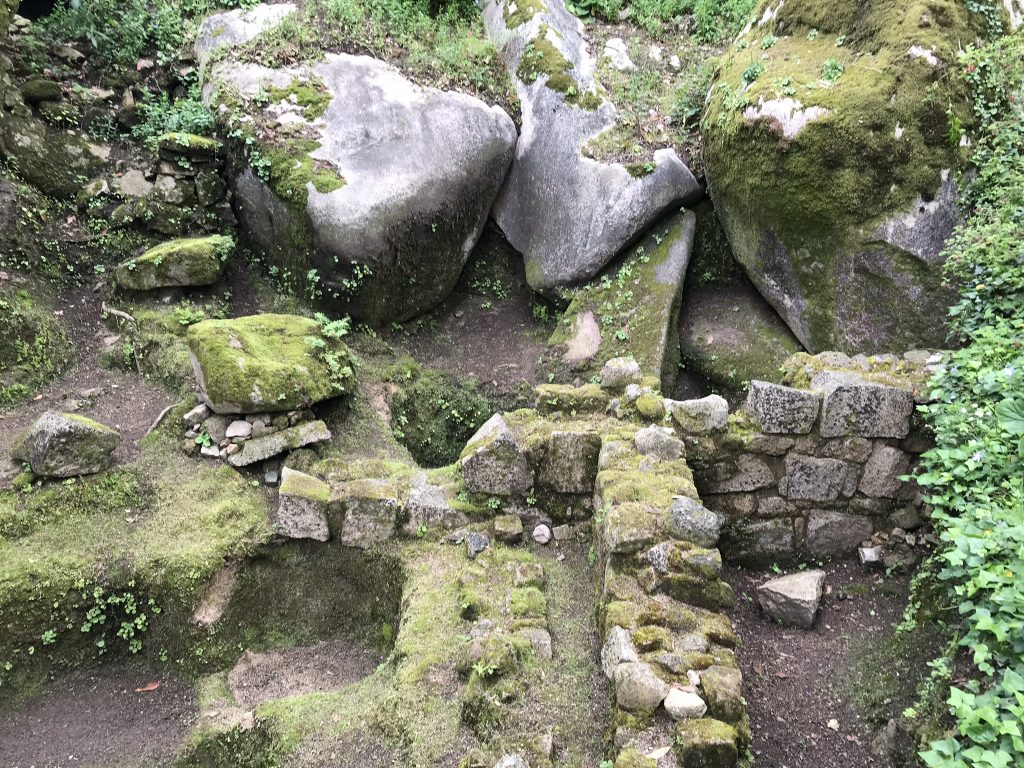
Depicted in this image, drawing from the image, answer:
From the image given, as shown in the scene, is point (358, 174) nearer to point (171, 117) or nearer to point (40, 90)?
point (171, 117)

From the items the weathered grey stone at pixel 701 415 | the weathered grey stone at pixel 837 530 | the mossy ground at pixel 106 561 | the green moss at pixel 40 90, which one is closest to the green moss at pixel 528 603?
the weathered grey stone at pixel 701 415

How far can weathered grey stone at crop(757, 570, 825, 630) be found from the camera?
4.71 meters

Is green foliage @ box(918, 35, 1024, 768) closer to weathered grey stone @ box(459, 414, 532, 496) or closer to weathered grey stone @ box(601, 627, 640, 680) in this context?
weathered grey stone @ box(601, 627, 640, 680)

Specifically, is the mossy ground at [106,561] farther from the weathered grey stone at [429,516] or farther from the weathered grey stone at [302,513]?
the weathered grey stone at [429,516]

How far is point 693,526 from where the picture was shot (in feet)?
13.0

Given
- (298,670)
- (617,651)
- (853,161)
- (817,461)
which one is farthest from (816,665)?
(853,161)

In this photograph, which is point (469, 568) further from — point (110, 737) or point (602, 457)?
point (110, 737)

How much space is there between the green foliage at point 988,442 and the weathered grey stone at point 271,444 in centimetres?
471

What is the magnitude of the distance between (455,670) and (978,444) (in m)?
3.29

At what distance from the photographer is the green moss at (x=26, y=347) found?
244 inches


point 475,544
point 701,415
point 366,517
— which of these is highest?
point 701,415

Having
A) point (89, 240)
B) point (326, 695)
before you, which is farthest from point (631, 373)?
point (89, 240)

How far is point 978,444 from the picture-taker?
362 cm

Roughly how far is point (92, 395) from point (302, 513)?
312 centimetres
